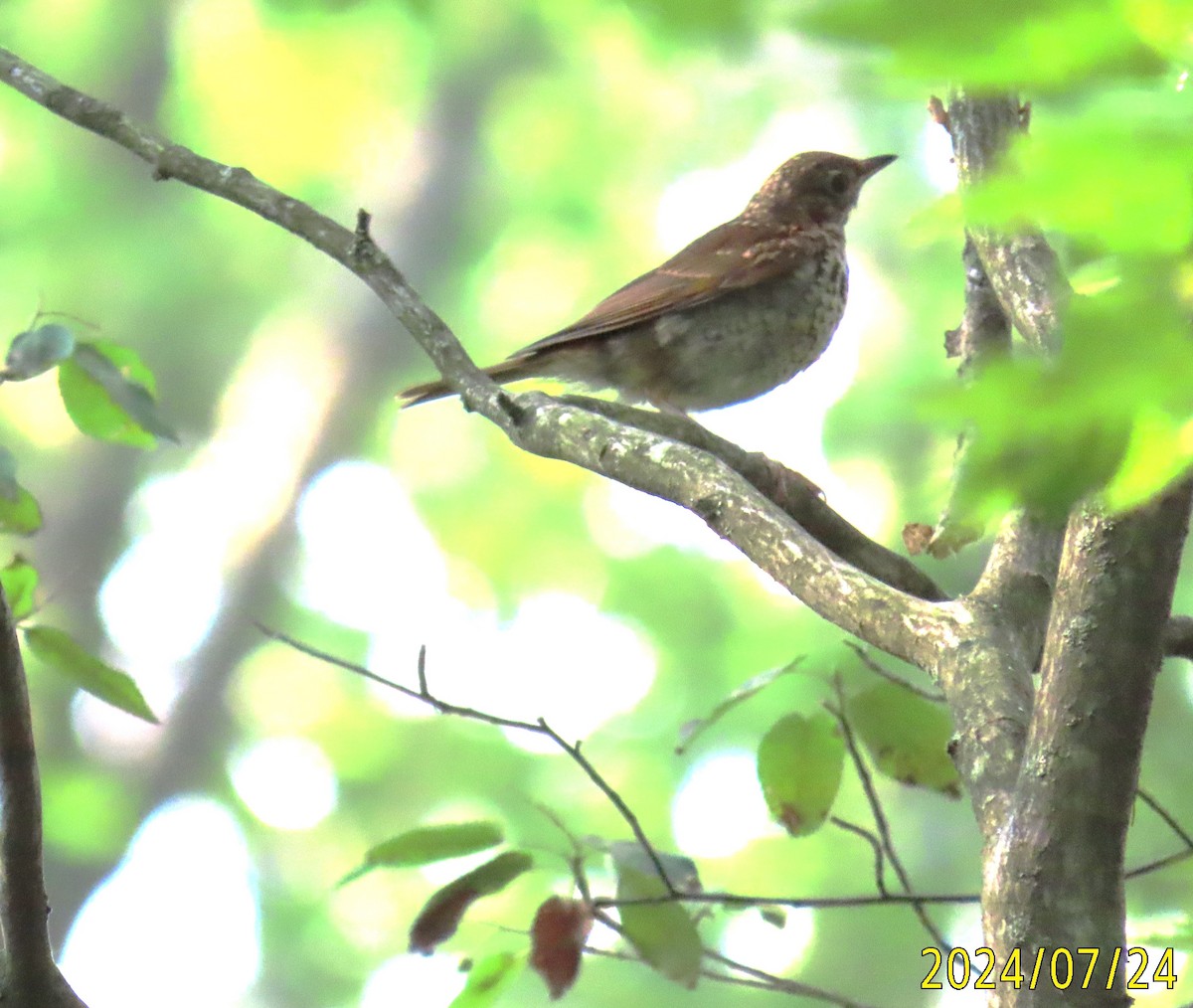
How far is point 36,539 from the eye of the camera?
10.5m

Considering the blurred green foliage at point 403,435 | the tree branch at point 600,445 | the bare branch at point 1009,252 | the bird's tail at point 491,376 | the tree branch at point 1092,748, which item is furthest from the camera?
the blurred green foliage at point 403,435

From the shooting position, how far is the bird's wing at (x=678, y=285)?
4750 millimetres

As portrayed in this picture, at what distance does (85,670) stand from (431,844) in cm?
59

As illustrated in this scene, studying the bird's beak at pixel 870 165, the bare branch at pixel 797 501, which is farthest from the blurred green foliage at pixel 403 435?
the bare branch at pixel 797 501

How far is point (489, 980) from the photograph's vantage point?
7.16 feet

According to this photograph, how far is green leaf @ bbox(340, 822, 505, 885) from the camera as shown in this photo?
2.10 meters

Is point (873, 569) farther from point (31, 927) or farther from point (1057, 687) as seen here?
point (31, 927)

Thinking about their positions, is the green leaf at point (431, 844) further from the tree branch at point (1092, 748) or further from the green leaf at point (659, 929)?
the tree branch at point (1092, 748)

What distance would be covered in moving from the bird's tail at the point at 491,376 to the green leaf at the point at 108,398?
6.13 feet

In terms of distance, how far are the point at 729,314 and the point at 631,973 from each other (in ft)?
17.9

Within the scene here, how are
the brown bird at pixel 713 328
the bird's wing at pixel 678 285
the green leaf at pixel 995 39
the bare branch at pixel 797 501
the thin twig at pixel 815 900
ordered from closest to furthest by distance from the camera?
the green leaf at pixel 995 39, the thin twig at pixel 815 900, the bare branch at pixel 797 501, the bird's wing at pixel 678 285, the brown bird at pixel 713 328

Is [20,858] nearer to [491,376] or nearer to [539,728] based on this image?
[539,728]

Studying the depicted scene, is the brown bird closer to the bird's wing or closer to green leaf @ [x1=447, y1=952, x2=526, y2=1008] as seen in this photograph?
the bird's wing

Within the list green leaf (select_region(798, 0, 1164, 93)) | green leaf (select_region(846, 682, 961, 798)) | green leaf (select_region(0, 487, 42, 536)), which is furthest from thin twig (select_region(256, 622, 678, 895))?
green leaf (select_region(798, 0, 1164, 93))
